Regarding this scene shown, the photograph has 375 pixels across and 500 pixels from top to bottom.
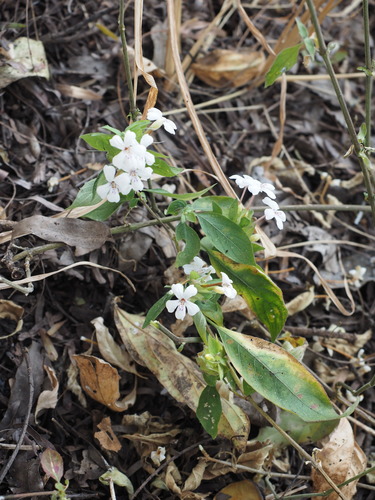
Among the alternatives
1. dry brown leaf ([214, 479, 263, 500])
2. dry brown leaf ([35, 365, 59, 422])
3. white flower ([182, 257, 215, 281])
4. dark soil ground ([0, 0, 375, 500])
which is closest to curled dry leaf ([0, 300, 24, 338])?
dark soil ground ([0, 0, 375, 500])

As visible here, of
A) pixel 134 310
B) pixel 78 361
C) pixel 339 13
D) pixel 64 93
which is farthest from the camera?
pixel 339 13

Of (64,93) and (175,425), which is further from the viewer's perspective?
(64,93)

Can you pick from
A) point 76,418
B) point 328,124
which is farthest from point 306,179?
point 76,418

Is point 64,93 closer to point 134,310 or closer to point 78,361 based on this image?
point 134,310

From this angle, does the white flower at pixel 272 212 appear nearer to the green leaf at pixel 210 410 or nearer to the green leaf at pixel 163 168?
the green leaf at pixel 163 168

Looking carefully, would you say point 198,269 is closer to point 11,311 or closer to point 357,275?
point 11,311

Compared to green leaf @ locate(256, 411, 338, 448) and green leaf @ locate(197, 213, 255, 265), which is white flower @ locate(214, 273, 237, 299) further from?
green leaf @ locate(256, 411, 338, 448)
